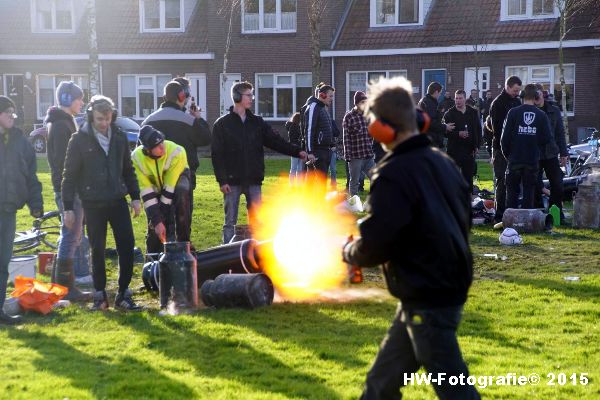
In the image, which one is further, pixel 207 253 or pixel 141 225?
pixel 141 225

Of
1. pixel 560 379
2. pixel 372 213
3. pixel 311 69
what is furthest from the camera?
pixel 311 69

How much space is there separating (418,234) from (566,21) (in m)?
30.2

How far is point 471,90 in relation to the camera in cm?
3338

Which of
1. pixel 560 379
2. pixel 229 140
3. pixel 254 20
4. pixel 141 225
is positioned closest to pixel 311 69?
pixel 254 20

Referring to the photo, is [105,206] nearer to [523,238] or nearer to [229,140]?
[229,140]

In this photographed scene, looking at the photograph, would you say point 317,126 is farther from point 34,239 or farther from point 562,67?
point 562,67

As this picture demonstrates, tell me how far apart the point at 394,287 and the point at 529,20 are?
3097cm

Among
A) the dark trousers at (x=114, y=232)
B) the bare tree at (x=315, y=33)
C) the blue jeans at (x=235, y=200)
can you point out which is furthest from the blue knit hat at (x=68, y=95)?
the bare tree at (x=315, y=33)

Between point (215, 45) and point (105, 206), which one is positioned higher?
point (215, 45)

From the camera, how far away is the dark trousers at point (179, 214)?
10.2m

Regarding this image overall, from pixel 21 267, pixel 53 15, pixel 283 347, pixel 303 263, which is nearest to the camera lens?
pixel 283 347

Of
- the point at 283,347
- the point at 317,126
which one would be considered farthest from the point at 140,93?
the point at 283,347

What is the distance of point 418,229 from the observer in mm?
4695

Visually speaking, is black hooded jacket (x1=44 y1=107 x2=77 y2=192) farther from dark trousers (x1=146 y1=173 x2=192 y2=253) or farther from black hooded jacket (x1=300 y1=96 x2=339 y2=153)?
black hooded jacket (x1=300 y1=96 x2=339 y2=153)
